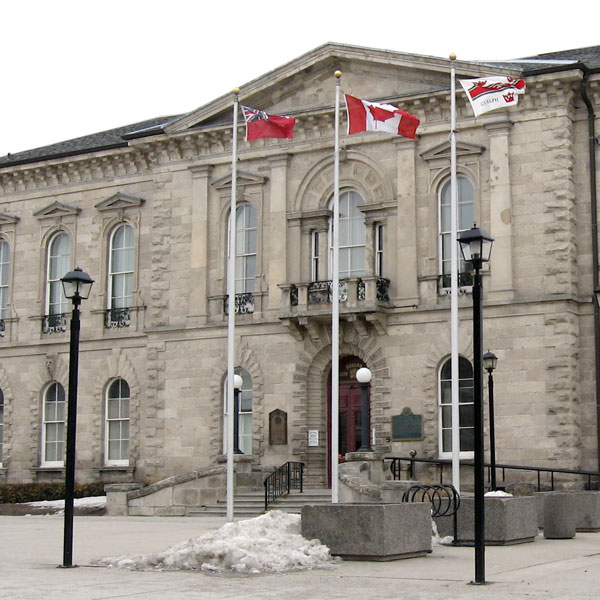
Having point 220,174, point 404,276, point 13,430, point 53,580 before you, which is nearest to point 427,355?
point 404,276

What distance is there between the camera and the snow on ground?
107ft

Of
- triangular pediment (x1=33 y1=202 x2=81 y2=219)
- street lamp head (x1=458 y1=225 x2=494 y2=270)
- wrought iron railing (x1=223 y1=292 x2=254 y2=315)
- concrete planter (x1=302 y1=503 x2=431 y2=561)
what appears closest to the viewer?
street lamp head (x1=458 y1=225 x2=494 y2=270)

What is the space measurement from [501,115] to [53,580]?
20.7 meters

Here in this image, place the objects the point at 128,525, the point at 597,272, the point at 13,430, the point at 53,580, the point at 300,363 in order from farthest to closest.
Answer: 1. the point at 13,430
2. the point at 300,363
3. the point at 597,272
4. the point at 128,525
5. the point at 53,580

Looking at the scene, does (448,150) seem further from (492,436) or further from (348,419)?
(492,436)

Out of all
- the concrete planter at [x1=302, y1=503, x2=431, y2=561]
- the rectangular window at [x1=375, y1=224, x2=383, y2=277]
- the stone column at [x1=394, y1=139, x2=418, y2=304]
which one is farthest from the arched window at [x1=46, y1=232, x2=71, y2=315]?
the concrete planter at [x1=302, y1=503, x2=431, y2=561]

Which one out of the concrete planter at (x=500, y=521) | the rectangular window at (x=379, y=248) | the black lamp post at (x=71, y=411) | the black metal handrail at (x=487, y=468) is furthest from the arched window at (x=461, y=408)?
Answer: the black lamp post at (x=71, y=411)

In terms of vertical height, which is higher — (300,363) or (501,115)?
(501,115)

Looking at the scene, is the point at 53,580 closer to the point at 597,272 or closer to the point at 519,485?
the point at 519,485

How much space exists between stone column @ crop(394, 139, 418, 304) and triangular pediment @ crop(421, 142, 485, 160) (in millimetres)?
472

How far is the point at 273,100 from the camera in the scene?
115 ft

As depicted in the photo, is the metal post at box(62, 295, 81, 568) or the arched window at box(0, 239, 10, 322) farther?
the arched window at box(0, 239, 10, 322)

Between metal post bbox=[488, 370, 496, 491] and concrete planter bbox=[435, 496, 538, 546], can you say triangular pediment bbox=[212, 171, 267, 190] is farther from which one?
concrete planter bbox=[435, 496, 538, 546]

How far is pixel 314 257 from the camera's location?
34062mm
